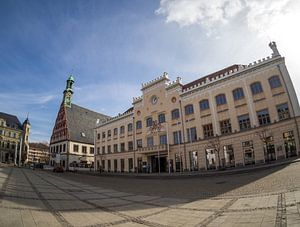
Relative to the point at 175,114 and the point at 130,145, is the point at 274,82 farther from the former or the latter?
the point at 130,145

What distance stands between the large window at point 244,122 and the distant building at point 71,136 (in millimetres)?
43453

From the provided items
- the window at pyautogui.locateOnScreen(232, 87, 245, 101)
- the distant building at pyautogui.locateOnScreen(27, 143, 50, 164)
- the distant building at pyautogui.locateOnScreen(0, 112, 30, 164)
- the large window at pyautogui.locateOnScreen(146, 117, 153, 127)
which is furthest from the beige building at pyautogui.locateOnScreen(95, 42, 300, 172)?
the distant building at pyautogui.locateOnScreen(27, 143, 50, 164)

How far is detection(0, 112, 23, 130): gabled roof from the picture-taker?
8071 cm

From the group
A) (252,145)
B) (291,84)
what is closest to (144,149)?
(252,145)

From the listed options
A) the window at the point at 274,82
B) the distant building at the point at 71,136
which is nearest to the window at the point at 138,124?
the distant building at the point at 71,136

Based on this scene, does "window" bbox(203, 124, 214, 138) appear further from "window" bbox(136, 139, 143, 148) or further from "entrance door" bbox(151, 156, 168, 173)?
"window" bbox(136, 139, 143, 148)

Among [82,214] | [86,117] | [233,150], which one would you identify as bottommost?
[82,214]

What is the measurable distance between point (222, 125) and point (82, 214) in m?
26.3

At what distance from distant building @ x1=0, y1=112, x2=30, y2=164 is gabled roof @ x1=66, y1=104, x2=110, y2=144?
85.1ft

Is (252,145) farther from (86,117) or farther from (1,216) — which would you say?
(86,117)

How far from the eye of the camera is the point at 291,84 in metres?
24.1

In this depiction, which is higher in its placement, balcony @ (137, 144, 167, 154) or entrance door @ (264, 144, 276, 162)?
balcony @ (137, 144, 167, 154)

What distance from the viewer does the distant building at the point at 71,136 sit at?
5528cm

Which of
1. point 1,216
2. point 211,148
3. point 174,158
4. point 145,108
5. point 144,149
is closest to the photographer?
point 1,216
